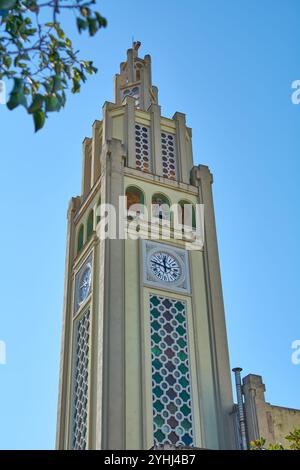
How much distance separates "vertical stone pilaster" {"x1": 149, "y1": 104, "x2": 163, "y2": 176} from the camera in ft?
70.5

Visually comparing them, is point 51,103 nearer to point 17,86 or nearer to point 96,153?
point 17,86

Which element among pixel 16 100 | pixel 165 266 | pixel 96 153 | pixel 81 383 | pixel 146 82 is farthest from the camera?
pixel 146 82

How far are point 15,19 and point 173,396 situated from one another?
1168 cm

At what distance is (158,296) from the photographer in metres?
18.1

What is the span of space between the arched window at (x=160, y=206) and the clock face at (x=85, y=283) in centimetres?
244

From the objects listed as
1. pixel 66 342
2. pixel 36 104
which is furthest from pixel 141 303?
pixel 36 104

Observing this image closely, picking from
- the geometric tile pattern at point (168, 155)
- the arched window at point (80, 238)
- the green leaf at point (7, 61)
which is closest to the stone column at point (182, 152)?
the geometric tile pattern at point (168, 155)

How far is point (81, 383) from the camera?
17.8 meters

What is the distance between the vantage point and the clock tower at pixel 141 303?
52.5 ft

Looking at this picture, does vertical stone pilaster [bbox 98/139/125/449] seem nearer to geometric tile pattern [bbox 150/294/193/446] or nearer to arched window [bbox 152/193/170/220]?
geometric tile pattern [bbox 150/294/193/446]

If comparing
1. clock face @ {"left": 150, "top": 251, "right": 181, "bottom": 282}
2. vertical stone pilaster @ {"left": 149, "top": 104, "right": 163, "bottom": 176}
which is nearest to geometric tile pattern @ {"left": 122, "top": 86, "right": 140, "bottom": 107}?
vertical stone pilaster @ {"left": 149, "top": 104, "right": 163, "bottom": 176}

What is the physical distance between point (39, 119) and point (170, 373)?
477 inches

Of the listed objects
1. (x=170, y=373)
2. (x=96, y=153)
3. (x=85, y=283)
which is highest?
(x=96, y=153)

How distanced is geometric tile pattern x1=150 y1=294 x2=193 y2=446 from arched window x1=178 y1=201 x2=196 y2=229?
2893 mm
